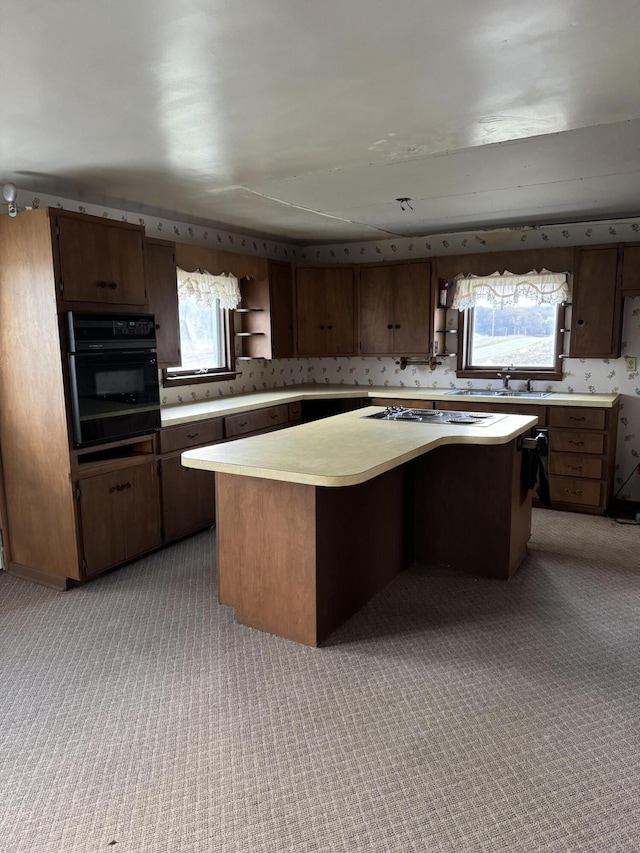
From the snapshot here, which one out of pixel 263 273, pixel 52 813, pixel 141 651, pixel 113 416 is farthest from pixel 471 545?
pixel 263 273

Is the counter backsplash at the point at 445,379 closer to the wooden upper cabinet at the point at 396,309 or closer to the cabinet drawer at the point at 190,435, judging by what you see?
the wooden upper cabinet at the point at 396,309

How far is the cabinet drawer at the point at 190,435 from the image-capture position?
12.8 feet

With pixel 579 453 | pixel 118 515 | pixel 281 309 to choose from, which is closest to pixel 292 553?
pixel 118 515

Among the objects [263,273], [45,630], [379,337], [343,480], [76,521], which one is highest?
[263,273]

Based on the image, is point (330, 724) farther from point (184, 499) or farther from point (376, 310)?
point (376, 310)

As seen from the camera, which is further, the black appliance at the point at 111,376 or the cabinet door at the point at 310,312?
the cabinet door at the point at 310,312

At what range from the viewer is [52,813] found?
72.0 inches

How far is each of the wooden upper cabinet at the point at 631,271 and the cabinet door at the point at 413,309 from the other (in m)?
1.57

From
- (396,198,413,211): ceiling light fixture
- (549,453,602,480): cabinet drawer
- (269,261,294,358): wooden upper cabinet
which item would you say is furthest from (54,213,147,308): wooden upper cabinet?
(549,453,602,480): cabinet drawer

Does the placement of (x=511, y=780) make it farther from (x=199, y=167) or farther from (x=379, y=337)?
(x=379, y=337)

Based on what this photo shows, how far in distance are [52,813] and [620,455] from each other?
4673mm

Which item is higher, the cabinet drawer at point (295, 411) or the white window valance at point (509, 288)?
the white window valance at point (509, 288)

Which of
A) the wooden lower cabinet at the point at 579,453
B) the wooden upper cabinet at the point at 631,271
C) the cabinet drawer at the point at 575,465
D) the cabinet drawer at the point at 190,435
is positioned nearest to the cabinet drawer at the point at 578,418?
the wooden lower cabinet at the point at 579,453

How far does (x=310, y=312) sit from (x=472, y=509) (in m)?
2.90
